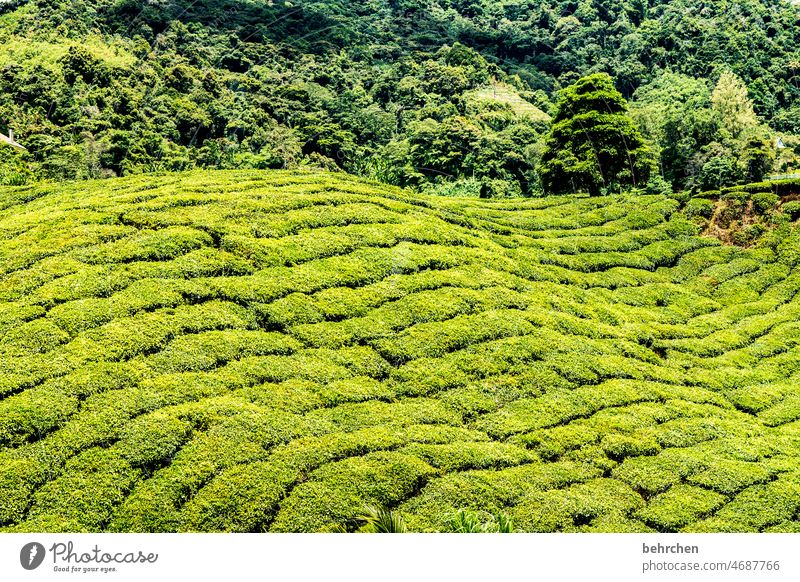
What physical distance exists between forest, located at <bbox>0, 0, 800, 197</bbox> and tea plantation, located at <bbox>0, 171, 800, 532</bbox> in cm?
1418

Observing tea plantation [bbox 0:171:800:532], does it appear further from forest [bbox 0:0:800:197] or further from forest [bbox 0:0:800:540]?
forest [bbox 0:0:800:197]

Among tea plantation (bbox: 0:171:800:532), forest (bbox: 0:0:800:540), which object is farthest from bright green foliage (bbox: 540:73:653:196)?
tea plantation (bbox: 0:171:800:532)

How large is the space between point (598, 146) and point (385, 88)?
44624 millimetres

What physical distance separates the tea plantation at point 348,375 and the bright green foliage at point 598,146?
13.6 metres

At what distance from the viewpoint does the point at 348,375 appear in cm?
1628

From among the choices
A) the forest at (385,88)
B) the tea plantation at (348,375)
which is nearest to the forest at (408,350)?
the tea plantation at (348,375)

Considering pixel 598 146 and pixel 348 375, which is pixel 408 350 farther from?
pixel 598 146

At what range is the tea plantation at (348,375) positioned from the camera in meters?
13.2

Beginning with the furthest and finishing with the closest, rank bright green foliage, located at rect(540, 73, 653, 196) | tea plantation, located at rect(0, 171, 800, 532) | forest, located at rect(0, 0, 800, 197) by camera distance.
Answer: forest, located at rect(0, 0, 800, 197)
bright green foliage, located at rect(540, 73, 653, 196)
tea plantation, located at rect(0, 171, 800, 532)

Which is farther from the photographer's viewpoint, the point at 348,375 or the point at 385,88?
the point at 385,88

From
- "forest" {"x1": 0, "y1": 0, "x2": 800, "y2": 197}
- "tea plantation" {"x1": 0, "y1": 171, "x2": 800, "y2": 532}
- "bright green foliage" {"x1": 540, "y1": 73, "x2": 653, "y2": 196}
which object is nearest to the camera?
"tea plantation" {"x1": 0, "y1": 171, "x2": 800, "y2": 532}

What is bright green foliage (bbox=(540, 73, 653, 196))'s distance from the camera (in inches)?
1449

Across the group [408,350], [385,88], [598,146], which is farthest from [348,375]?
[385,88]
